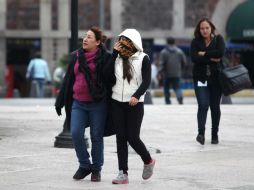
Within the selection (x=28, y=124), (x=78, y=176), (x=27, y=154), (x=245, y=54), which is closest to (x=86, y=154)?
(x=78, y=176)

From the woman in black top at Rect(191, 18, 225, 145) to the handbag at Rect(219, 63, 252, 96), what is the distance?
9 centimetres

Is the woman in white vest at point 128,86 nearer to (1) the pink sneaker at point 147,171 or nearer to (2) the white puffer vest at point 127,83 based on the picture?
(2) the white puffer vest at point 127,83

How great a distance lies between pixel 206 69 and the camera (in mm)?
14547

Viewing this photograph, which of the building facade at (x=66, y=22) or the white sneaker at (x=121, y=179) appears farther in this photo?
the building facade at (x=66, y=22)

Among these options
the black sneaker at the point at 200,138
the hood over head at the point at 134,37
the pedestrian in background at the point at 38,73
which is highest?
the hood over head at the point at 134,37

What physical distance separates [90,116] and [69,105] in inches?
11.3

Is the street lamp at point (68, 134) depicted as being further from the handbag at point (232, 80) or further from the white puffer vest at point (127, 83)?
the white puffer vest at point (127, 83)

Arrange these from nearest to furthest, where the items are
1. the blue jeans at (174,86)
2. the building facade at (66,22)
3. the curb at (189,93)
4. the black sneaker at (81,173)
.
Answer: the black sneaker at (81,173) → the blue jeans at (174,86) → the curb at (189,93) → the building facade at (66,22)

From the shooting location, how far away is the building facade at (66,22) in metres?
44.9

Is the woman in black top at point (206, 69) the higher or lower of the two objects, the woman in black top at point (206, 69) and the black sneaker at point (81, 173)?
the higher

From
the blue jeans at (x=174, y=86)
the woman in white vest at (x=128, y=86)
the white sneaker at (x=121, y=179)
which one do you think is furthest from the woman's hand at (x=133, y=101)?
the blue jeans at (x=174, y=86)

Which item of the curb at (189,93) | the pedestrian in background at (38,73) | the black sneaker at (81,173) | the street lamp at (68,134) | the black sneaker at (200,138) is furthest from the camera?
the curb at (189,93)

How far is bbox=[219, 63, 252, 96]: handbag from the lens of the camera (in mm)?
14492

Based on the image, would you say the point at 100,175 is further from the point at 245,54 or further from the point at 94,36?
the point at 245,54
